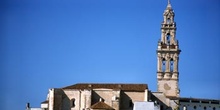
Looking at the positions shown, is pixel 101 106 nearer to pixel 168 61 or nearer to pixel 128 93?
pixel 128 93

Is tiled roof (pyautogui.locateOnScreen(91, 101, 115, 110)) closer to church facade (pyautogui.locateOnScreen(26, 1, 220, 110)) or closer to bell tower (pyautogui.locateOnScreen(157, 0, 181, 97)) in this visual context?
church facade (pyautogui.locateOnScreen(26, 1, 220, 110))

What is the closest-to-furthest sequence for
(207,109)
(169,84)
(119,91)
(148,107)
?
(148,107) < (119,91) < (169,84) < (207,109)

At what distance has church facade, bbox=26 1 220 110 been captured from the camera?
5012 cm

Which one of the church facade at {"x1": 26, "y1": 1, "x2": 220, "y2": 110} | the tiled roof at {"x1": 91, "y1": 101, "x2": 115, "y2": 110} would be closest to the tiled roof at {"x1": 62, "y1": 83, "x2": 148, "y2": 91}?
the church facade at {"x1": 26, "y1": 1, "x2": 220, "y2": 110}

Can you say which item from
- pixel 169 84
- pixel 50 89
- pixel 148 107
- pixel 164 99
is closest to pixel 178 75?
pixel 169 84

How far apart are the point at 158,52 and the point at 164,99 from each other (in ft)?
22.8

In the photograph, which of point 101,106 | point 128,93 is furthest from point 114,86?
point 101,106

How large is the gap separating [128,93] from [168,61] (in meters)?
8.86

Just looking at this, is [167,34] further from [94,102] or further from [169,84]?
[94,102]

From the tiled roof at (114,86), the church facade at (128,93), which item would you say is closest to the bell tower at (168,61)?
the church facade at (128,93)

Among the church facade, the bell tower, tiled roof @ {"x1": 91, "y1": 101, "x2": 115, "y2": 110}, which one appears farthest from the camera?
the bell tower

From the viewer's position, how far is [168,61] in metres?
57.8

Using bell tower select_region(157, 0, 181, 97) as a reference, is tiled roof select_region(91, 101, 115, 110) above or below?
below

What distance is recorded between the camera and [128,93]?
50.6 meters
